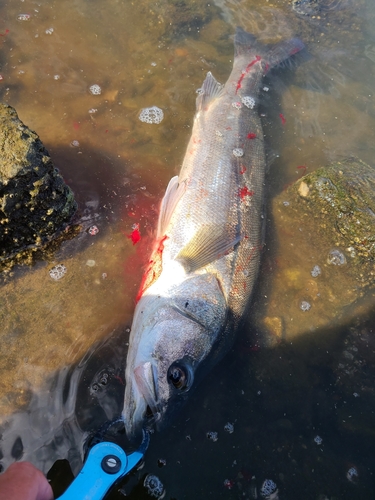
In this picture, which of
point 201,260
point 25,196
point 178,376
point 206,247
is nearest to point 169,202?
point 206,247

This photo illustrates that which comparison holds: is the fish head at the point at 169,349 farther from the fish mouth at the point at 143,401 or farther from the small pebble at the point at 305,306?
the small pebble at the point at 305,306

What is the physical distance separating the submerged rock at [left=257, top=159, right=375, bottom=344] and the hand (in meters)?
2.84

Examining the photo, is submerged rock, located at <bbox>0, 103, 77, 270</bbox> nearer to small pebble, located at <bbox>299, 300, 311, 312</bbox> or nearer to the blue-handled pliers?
the blue-handled pliers

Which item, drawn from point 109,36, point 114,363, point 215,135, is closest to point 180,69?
point 109,36

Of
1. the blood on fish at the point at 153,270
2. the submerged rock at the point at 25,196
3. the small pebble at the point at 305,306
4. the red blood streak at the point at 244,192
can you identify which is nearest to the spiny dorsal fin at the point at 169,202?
the blood on fish at the point at 153,270

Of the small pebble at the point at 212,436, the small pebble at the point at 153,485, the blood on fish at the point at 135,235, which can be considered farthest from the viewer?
the blood on fish at the point at 135,235

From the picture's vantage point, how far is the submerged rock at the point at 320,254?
14.8 feet

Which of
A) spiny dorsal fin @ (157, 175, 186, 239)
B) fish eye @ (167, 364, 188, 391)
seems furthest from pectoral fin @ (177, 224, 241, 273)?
fish eye @ (167, 364, 188, 391)

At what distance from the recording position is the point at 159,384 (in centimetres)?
312

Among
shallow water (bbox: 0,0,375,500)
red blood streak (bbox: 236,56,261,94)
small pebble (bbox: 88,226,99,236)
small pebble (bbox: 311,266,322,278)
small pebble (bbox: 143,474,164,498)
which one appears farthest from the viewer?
red blood streak (bbox: 236,56,261,94)

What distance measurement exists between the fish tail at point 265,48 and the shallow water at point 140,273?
10.2 inches

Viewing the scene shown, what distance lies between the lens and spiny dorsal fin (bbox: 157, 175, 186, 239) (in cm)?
430

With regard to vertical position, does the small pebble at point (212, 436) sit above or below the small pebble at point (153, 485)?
above

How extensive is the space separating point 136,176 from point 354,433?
159 inches
